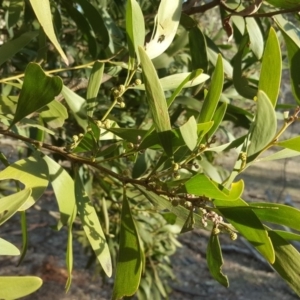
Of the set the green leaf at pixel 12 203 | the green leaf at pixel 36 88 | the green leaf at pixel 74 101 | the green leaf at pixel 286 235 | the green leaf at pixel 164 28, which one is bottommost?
the green leaf at pixel 286 235

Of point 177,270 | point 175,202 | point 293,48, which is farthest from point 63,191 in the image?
point 177,270

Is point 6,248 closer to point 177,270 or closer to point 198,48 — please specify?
point 198,48

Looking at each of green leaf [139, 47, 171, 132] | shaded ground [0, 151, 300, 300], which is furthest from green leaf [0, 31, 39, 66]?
shaded ground [0, 151, 300, 300]

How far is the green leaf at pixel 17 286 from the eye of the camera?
13.9 inches

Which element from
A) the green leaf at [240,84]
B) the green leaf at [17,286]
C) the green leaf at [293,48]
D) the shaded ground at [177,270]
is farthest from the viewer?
the shaded ground at [177,270]

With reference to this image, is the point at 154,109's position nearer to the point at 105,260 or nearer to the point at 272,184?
the point at 105,260

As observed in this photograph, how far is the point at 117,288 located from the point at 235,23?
457 mm

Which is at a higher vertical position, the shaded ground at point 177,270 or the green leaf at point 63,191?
the green leaf at point 63,191

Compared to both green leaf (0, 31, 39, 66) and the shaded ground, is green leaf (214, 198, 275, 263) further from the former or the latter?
the shaded ground

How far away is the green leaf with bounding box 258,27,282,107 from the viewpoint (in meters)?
Answer: 0.43

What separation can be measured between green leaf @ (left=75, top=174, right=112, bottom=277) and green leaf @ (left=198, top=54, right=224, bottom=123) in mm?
158

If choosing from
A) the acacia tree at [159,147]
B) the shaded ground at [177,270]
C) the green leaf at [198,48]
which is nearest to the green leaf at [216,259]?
the acacia tree at [159,147]

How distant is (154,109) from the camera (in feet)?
1.42

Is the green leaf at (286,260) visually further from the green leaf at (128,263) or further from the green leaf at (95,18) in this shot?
the green leaf at (95,18)
